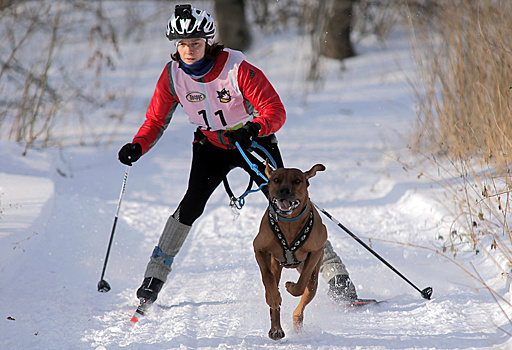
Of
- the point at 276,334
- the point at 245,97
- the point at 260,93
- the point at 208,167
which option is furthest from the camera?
the point at 208,167

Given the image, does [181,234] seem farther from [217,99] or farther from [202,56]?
[202,56]

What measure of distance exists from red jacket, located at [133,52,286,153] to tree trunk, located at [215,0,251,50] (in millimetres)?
10407

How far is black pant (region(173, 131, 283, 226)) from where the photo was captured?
→ 3.82m

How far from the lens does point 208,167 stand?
385cm

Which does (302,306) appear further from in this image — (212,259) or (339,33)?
(339,33)

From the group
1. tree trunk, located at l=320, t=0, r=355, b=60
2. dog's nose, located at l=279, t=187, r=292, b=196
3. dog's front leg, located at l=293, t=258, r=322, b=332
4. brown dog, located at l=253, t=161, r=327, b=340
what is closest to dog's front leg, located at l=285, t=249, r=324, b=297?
brown dog, located at l=253, t=161, r=327, b=340

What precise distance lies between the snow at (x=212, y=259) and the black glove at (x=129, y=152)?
1089mm

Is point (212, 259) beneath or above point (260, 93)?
beneath

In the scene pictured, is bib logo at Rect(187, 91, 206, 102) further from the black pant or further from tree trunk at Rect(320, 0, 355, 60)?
tree trunk at Rect(320, 0, 355, 60)

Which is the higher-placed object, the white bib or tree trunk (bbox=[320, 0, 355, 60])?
tree trunk (bbox=[320, 0, 355, 60])

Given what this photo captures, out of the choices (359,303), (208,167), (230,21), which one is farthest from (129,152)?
(230,21)

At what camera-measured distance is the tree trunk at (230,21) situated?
1409cm

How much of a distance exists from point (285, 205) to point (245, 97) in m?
1.01

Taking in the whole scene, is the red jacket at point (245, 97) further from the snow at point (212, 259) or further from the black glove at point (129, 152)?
the snow at point (212, 259)
